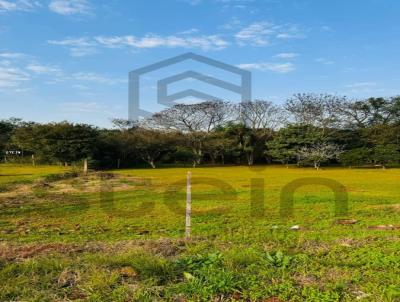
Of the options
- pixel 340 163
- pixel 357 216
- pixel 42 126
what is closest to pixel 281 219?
pixel 357 216

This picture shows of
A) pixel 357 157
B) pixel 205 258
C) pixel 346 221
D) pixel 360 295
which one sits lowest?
pixel 346 221

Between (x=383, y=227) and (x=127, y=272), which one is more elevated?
(x=127, y=272)

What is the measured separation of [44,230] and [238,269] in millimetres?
6504

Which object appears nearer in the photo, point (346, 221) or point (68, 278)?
point (68, 278)

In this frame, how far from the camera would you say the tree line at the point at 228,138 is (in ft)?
147

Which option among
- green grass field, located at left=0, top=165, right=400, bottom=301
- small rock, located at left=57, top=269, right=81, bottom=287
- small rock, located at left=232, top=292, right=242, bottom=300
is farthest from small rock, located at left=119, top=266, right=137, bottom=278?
small rock, located at left=232, top=292, right=242, bottom=300

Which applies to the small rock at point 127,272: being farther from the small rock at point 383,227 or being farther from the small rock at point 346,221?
the small rock at point 346,221

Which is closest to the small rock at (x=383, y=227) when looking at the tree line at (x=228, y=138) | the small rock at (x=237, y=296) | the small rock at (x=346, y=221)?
the small rock at (x=346, y=221)

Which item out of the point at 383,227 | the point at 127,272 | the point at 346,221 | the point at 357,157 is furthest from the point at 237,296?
the point at 357,157

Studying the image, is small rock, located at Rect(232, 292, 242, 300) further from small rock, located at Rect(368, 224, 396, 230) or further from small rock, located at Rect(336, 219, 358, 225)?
small rock, located at Rect(336, 219, 358, 225)

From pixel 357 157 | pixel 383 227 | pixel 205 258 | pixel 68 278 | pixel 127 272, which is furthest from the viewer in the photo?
pixel 357 157

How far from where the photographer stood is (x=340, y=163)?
51.5 m

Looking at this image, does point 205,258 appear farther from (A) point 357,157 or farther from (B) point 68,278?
(A) point 357,157

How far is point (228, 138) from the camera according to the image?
53062 millimetres
